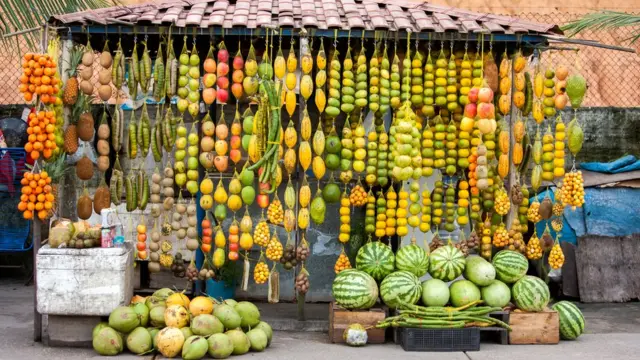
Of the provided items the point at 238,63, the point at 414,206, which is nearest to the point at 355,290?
the point at 414,206

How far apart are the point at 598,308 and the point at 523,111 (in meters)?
2.62

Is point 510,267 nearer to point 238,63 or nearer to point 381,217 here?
point 381,217

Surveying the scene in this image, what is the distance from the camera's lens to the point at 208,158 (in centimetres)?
830

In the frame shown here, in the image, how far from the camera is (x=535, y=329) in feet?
25.5

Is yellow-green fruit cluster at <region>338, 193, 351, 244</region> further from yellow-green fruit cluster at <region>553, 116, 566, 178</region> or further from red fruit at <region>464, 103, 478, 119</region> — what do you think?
yellow-green fruit cluster at <region>553, 116, 566, 178</region>

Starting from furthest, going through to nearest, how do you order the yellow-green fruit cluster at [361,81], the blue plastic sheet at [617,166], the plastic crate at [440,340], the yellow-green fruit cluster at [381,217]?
1. the blue plastic sheet at [617,166]
2. the yellow-green fruit cluster at [381,217]
3. the yellow-green fruit cluster at [361,81]
4. the plastic crate at [440,340]

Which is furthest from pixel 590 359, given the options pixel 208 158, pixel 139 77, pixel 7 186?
pixel 7 186

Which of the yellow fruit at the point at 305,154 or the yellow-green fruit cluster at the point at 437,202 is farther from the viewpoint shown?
the yellow-green fruit cluster at the point at 437,202

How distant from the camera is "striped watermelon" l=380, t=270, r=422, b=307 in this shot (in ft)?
25.1

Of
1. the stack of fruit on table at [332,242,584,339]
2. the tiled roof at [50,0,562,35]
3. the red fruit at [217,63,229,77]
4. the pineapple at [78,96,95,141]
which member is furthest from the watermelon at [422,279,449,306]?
the pineapple at [78,96,95,141]

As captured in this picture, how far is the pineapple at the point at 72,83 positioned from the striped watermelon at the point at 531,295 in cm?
443

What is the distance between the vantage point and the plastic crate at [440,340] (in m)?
7.52

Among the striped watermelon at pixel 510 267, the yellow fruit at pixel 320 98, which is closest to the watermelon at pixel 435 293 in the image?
the striped watermelon at pixel 510 267

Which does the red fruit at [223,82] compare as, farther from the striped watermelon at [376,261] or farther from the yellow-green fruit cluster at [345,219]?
the striped watermelon at [376,261]
